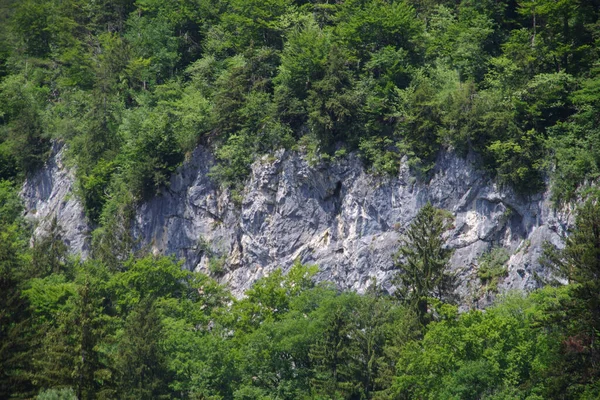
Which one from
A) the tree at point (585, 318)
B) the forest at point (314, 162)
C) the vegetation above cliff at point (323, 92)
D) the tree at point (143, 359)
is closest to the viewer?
the tree at point (585, 318)

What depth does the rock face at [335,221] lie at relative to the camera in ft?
133

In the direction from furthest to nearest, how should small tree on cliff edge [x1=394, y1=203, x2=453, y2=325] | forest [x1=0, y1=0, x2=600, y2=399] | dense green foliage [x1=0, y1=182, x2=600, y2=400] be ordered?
1. small tree on cliff edge [x1=394, y1=203, x2=453, y2=325]
2. forest [x1=0, y1=0, x2=600, y2=399]
3. dense green foliage [x1=0, y1=182, x2=600, y2=400]

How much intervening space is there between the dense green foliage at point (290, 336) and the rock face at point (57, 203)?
6169mm

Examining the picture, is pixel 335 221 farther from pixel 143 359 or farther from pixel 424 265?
pixel 143 359

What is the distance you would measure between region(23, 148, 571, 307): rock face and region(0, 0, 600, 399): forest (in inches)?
30.2

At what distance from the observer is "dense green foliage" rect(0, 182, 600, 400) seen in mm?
32875

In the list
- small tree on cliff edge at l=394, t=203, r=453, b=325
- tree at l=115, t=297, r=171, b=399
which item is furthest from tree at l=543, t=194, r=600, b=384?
tree at l=115, t=297, r=171, b=399

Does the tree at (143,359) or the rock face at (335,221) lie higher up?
the rock face at (335,221)

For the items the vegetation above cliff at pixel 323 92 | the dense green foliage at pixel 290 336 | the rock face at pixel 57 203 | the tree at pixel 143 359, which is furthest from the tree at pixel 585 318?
the rock face at pixel 57 203

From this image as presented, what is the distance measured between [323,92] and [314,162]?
3.47 m

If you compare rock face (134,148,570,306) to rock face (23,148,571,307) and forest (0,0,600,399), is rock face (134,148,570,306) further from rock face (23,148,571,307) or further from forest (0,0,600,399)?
forest (0,0,600,399)

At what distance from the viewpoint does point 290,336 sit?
133ft

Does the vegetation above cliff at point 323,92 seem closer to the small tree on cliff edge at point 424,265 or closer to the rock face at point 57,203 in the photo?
the rock face at point 57,203

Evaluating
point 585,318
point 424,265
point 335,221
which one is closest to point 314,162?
point 335,221
